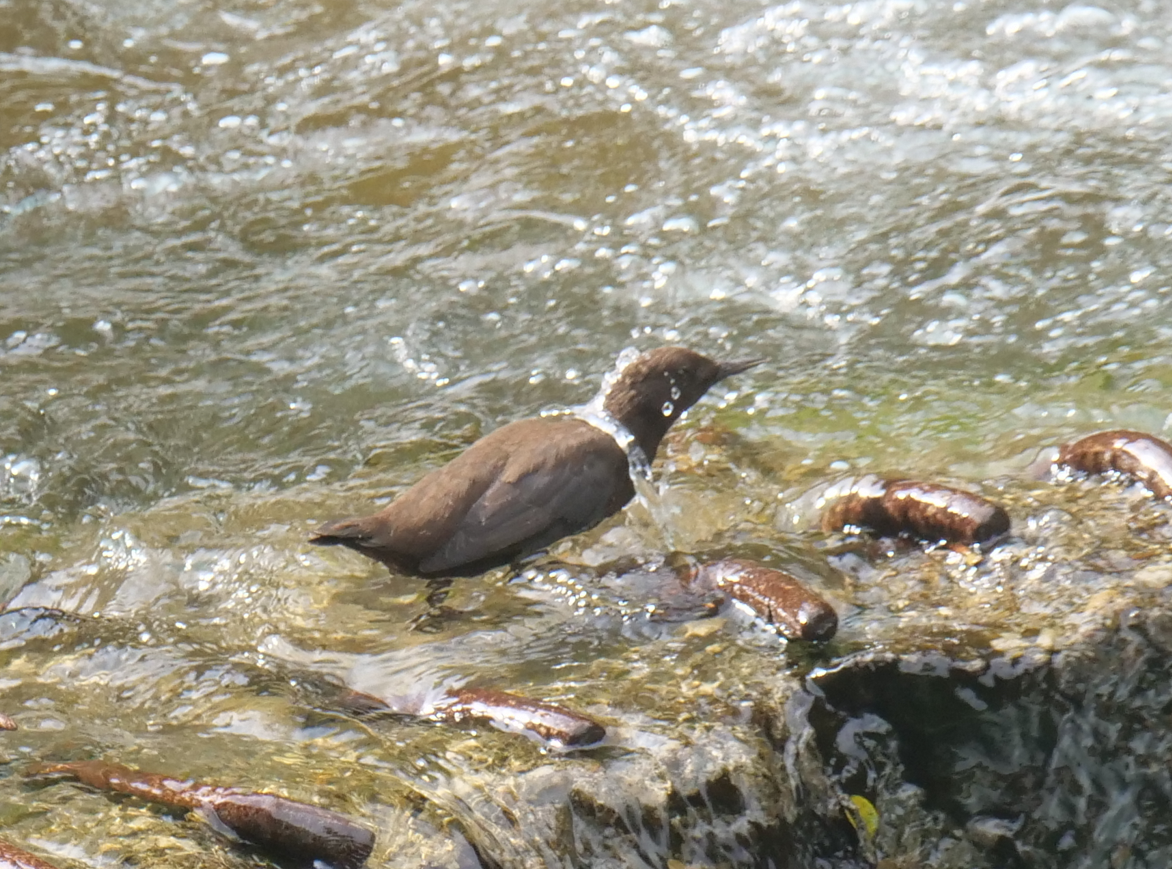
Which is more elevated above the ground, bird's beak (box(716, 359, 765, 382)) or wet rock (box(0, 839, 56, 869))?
wet rock (box(0, 839, 56, 869))

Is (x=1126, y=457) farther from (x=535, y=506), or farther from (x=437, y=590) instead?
(x=437, y=590)

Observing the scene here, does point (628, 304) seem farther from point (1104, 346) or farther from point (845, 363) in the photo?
point (1104, 346)

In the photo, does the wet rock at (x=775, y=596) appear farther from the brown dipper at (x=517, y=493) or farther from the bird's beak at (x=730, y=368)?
the bird's beak at (x=730, y=368)

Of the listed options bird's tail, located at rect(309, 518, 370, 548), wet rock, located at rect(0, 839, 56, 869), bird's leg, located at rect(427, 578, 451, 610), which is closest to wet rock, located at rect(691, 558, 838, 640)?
bird's leg, located at rect(427, 578, 451, 610)

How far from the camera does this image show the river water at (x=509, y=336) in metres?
3.07

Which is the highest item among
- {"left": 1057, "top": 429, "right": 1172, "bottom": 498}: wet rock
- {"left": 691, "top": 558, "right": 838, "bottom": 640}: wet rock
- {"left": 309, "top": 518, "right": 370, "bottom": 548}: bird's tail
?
{"left": 309, "top": 518, "right": 370, "bottom": 548}: bird's tail

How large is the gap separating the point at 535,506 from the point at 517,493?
0.06 m

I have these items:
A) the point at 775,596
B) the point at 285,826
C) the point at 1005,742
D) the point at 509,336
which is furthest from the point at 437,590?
the point at 509,336

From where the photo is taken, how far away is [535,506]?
4.31 m

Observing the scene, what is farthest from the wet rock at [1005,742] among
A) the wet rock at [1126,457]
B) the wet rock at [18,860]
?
the wet rock at [18,860]

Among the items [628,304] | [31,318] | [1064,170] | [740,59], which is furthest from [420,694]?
[740,59]

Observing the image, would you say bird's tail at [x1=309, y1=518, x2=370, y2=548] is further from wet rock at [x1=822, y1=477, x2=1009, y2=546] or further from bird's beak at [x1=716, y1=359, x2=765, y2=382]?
bird's beak at [x1=716, y1=359, x2=765, y2=382]

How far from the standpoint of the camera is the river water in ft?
10.1

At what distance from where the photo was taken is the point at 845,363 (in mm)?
5406
